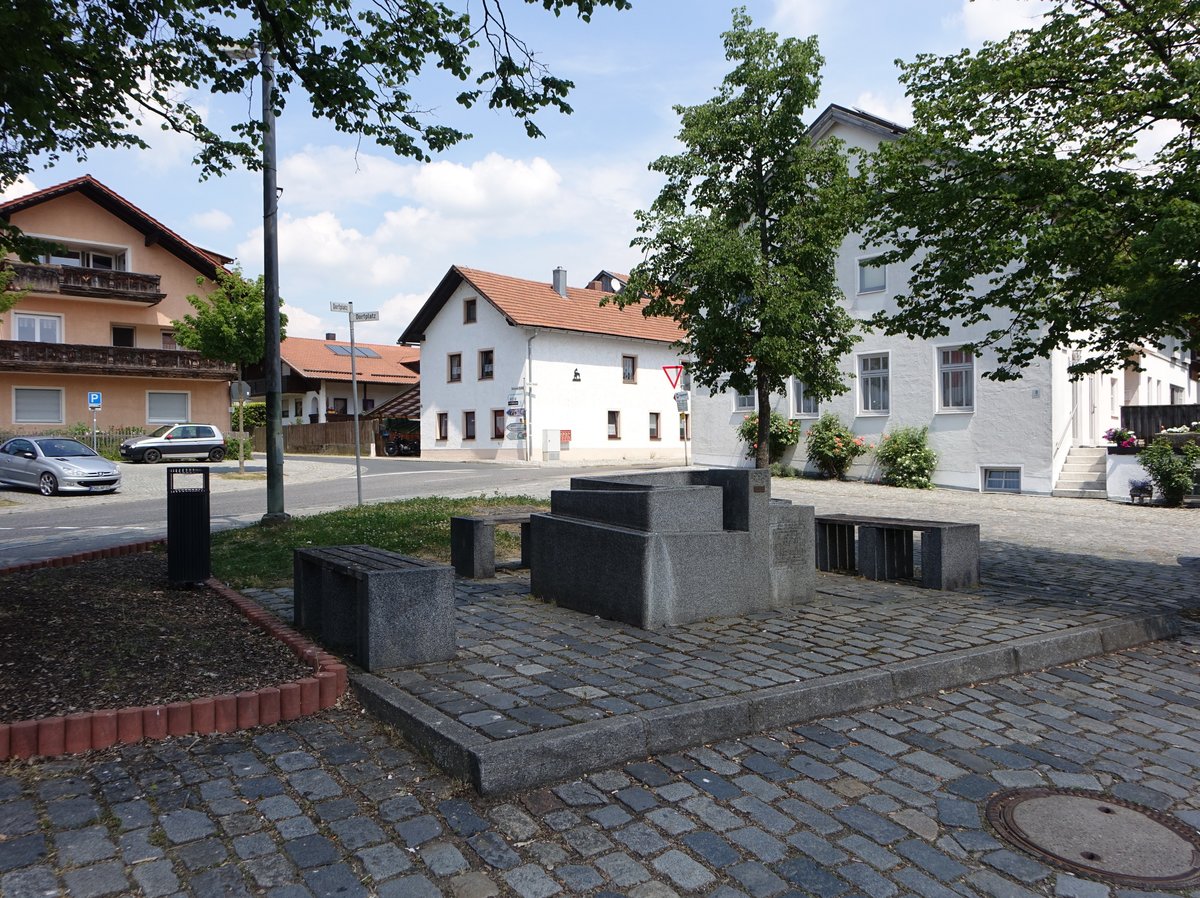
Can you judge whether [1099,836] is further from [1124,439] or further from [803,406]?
→ [803,406]

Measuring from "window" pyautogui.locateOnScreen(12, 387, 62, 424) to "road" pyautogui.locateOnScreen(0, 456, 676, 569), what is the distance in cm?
850

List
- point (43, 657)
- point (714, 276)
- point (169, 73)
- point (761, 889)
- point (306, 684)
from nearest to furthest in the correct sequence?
point (761, 889) → point (306, 684) → point (43, 657) → point (169, 73) → point (714, 276)

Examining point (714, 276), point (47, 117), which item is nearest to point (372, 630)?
point (47, 117)

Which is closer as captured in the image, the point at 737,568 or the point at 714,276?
the point at 737,568

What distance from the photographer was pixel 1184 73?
6906mm

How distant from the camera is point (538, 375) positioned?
38.0m

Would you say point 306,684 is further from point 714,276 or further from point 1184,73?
point 714,276

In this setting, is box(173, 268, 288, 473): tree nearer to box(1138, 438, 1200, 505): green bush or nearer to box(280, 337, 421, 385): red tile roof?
box(1138, 438, 1200, 505): green bush

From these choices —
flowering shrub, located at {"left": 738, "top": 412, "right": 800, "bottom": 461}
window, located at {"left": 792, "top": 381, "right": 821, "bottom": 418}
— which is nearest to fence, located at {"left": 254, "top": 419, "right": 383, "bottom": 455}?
flowering shrub, located at {"left": 738, "top": 412, "right": 800, "bottom": 461}

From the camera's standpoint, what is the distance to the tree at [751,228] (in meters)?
14.6

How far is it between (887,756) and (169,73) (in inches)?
315

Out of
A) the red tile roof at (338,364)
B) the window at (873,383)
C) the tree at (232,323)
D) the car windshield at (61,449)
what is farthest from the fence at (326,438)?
the window at (873,383)

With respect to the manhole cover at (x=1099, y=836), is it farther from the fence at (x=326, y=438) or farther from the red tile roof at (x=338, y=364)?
the red tile roof at (x=338, y=364)

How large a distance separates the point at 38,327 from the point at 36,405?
3342 mm
